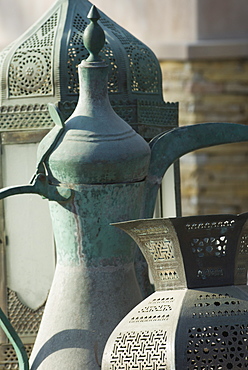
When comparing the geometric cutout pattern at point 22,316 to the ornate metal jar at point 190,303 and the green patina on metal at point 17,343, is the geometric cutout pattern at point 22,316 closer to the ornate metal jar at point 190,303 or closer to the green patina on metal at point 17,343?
the green patina on metal at point 17,343

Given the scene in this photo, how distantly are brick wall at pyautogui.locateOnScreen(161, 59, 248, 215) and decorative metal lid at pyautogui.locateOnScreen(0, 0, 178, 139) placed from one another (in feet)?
8.83

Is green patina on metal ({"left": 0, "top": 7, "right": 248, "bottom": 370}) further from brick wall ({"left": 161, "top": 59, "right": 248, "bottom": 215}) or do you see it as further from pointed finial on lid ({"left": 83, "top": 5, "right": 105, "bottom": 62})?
brick wall ({"left": 161, "top": 59, "right": 248, "bottom": 215})

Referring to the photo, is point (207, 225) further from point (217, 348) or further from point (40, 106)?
point (40, 106)

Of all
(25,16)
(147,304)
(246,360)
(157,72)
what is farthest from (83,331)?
(25,16)

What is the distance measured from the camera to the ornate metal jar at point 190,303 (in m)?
2.16

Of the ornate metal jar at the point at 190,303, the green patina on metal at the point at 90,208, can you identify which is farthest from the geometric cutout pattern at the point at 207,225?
the green patina on metal at the point at 90,208

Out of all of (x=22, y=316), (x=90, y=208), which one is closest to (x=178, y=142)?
(x=90, y=208)

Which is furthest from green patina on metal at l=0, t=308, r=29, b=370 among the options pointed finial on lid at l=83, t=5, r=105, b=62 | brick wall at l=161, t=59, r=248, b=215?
brick wall at l=161, t=59, r=248, b=215

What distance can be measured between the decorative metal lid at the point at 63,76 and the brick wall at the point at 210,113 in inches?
106

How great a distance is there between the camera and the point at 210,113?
5777 mm

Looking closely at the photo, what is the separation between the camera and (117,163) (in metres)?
2.51

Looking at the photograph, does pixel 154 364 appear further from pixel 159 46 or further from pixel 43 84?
pixel 159 46

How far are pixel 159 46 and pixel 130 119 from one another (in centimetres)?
290

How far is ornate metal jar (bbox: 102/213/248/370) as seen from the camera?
7.07 ft
